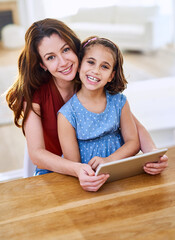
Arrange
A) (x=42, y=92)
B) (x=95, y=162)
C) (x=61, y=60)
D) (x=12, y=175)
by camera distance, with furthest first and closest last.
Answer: (x=12, y=175) < (x=42, y=92) < (x=61, y=60) < (x=95, y=162)

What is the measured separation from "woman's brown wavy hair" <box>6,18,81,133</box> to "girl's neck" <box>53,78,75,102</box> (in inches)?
3.2

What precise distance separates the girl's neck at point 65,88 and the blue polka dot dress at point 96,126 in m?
0.14

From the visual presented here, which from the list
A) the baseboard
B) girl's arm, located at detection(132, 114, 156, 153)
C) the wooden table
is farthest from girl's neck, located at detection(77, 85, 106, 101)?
the baseboard

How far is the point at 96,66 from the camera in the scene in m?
1.30

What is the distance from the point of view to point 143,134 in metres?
1.43

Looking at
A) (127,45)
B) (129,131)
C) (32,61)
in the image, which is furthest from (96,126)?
(127,45)

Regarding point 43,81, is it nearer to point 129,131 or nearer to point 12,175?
point 129,131

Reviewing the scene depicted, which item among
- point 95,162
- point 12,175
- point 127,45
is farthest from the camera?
point 127,45

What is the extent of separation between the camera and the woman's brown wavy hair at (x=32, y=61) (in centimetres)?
131

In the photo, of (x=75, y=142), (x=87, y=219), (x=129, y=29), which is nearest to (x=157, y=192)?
(x=87, y=219)

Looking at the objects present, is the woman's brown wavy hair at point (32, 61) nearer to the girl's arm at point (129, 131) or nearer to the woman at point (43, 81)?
the woman at point (43, 81)

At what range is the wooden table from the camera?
0.87m

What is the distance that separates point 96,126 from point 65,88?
0.26m

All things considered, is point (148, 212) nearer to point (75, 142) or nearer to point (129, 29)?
point (75, 142)
